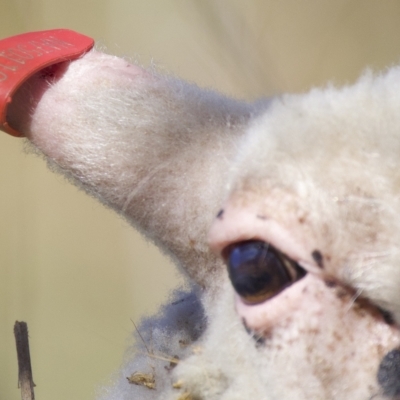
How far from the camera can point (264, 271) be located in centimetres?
43

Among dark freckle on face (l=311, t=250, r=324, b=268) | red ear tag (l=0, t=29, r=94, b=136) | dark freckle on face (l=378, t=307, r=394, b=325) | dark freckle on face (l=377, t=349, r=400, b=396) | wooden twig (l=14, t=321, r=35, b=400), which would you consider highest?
red ear tag (l=0, t=29, r=94, b=136)

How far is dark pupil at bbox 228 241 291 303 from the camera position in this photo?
1.42ft

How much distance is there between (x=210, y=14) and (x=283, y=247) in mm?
839

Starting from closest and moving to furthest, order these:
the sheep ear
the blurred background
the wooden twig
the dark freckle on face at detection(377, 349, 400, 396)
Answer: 1. the dark freckle on face at detection(377, 349, 400, 396)
2. the sheep ear
3. the wooden twig
4. the blurred background

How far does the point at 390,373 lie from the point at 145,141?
34 centimetres

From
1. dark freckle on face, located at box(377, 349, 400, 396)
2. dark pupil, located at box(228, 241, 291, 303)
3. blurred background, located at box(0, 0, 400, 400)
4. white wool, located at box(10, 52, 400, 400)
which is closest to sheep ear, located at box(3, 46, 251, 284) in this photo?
white wool, located at box(10, 52, 400, 400)

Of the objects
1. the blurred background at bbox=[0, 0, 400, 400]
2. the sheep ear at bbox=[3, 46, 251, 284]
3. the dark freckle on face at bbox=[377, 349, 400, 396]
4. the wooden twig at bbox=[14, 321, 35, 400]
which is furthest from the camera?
the blurred background at bbox=[0, 0, 400, 400]

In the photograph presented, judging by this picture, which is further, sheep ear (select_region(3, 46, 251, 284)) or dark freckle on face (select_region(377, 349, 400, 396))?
sheep ear (select_region(3, 46, 251, 284))

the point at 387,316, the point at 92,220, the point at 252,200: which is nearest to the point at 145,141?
the point at 252,200

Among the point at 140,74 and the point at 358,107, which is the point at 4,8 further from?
the point at 358,107

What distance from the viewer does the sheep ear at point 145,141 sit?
56 cm

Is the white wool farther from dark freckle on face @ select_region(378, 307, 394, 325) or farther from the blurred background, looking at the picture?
the blurred background

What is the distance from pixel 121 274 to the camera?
1.53 metres

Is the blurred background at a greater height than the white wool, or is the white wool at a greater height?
the blurred background
